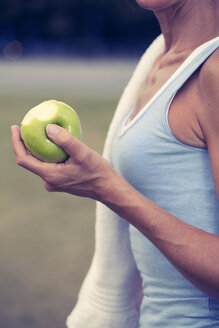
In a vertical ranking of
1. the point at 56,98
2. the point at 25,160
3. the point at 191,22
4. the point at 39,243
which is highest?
the point at 191,22

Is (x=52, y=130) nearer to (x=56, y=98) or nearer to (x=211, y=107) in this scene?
(x=211, y=107)

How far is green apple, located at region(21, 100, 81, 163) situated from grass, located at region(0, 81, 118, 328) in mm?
2535

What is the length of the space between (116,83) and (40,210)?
40.4ft

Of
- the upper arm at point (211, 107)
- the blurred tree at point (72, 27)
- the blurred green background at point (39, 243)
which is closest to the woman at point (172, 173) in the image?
the upper arm at point (211, 107)

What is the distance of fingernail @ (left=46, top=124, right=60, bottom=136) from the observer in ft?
5.82

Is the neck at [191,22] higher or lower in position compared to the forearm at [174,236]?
higher

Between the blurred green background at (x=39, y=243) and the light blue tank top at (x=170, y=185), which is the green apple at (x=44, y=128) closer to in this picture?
the light blue tank top at (x=170, y=185)

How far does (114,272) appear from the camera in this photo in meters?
2.24

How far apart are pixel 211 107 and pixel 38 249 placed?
13.6ft

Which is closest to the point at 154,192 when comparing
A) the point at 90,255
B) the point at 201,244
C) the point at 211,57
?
the point at 201,244

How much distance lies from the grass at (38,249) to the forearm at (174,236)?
2.74 m

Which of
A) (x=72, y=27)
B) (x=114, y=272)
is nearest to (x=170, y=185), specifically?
(x=114, y=272)

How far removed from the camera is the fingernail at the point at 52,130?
1.77 metres

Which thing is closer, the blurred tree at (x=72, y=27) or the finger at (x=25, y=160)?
the finger at (x=25, y=160)
